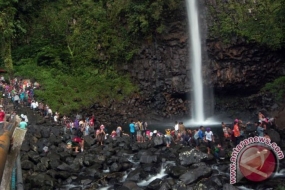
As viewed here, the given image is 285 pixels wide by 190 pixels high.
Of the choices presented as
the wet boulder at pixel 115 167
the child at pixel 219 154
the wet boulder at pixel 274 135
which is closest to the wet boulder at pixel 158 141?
the child at pixel 219 154

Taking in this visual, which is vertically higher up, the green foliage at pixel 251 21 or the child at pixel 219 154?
the green foliage at pixel 251 21

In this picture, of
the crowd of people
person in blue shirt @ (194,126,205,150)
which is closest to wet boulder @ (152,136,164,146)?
the crowd of people

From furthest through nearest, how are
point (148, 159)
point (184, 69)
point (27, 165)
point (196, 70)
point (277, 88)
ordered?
point (196, 70) → point (184, 69) → point (277, 88) → point (148, 159) → point (27, 165)

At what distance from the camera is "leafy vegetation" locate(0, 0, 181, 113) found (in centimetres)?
3006

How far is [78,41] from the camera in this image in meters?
32.9

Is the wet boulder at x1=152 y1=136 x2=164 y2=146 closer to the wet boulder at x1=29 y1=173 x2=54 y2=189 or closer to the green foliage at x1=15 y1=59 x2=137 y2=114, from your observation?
the wet boulder at x1=29 y1=173 x2=54 y2=189

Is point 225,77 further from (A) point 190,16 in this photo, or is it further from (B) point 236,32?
(A) point 190,16

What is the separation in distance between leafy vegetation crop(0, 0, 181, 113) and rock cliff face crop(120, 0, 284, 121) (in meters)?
1.15

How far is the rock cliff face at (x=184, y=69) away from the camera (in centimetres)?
3030

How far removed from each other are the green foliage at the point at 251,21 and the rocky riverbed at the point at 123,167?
12.5m

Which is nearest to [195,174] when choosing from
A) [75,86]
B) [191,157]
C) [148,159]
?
[191,157]

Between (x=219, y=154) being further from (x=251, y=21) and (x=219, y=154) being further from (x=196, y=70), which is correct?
(x=251, y=21)

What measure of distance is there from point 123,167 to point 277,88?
18422mm

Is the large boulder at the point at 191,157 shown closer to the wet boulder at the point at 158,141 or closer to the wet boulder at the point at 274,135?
the wet boulder at the point at 158,141
